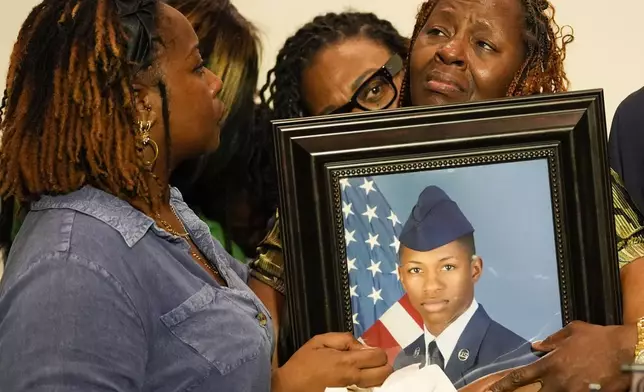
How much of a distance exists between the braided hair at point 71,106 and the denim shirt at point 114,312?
0.03 meters

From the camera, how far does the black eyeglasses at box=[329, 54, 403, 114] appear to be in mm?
1618

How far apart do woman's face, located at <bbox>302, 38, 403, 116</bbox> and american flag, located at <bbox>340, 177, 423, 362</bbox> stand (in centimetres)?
40

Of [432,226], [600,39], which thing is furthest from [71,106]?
[600,39]

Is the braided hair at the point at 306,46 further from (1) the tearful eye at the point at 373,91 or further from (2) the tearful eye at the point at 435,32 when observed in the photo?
(2) the tearful eye at the point at 435,32

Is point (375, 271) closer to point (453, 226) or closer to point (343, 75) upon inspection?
point (453, 226)

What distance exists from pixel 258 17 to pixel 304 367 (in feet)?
3.46

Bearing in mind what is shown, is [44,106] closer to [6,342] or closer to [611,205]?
[6,342]

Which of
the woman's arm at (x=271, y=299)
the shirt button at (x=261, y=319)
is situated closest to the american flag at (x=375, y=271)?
the shirt button at (x=261, y=319)

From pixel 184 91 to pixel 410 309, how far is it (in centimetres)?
38

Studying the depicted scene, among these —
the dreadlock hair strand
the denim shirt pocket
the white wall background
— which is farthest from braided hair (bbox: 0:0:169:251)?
the white wall background

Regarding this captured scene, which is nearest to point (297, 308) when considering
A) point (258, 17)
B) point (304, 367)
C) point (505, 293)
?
point (304, 367)

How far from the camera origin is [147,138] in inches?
44.1

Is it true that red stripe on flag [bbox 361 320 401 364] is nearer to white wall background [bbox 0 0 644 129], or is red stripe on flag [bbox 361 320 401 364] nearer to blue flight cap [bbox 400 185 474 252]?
blue flight cap [bbox 400 185 474 252]

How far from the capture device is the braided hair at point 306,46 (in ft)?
5.72
